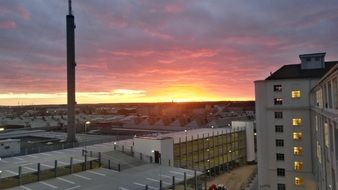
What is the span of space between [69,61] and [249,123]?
51.1 metres

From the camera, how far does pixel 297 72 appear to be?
6638 cm

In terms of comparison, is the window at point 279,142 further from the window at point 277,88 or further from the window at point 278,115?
the window at point 277,88

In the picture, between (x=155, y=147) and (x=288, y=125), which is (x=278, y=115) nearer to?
(x=288, y=125)

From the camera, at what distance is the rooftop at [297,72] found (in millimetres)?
62528

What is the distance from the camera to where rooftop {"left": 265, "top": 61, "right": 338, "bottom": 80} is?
62.5m

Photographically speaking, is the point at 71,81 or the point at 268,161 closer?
the point at 268,161

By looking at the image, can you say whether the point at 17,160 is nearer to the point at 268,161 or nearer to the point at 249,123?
the point at 268,161

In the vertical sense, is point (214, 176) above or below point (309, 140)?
below

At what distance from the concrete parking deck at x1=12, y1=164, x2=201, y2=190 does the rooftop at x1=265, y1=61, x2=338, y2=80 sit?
29.2 metres

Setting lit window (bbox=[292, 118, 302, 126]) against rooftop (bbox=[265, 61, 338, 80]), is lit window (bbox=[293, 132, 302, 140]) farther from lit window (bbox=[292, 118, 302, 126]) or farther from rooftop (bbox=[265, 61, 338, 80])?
rooftop (bbox=[265, 61, 338, 80])

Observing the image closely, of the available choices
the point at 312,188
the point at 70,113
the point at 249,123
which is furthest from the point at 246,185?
the point at 70,113

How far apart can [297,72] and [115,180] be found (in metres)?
43.4

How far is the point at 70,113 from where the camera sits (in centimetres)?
8069

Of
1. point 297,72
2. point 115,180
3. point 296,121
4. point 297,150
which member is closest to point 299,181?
point 297,150
